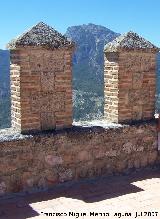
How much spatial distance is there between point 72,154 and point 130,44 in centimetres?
226

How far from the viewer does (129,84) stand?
24.3 ft

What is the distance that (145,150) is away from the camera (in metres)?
7.71

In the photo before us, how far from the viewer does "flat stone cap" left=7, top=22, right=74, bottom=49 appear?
20.5 ft

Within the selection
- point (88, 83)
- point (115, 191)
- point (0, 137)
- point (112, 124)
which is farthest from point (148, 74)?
point (88, 83)

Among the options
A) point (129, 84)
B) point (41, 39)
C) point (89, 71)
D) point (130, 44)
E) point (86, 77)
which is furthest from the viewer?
point (89, 71)

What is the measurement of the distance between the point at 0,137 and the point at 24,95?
77cm

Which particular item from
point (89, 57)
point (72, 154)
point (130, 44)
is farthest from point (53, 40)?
point (89, 57)

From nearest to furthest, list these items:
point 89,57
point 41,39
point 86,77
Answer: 1. point 41,39
2. point 86,77
3. point 89,57

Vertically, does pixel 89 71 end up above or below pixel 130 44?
above

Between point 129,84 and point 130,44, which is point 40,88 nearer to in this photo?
point 129,84

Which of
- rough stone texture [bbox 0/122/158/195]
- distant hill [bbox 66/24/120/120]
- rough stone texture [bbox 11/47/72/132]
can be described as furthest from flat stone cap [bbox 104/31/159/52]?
distant hill [bbox 66/24/120/120]

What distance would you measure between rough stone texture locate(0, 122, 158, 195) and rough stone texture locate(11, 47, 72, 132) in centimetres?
26

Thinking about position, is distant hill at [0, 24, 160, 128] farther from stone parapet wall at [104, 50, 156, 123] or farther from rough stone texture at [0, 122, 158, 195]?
rough stone texture at [0, 122, 158, 195]

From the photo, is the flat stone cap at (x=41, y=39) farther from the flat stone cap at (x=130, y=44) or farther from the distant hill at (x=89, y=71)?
the distant hill at (x=89, y=71)
